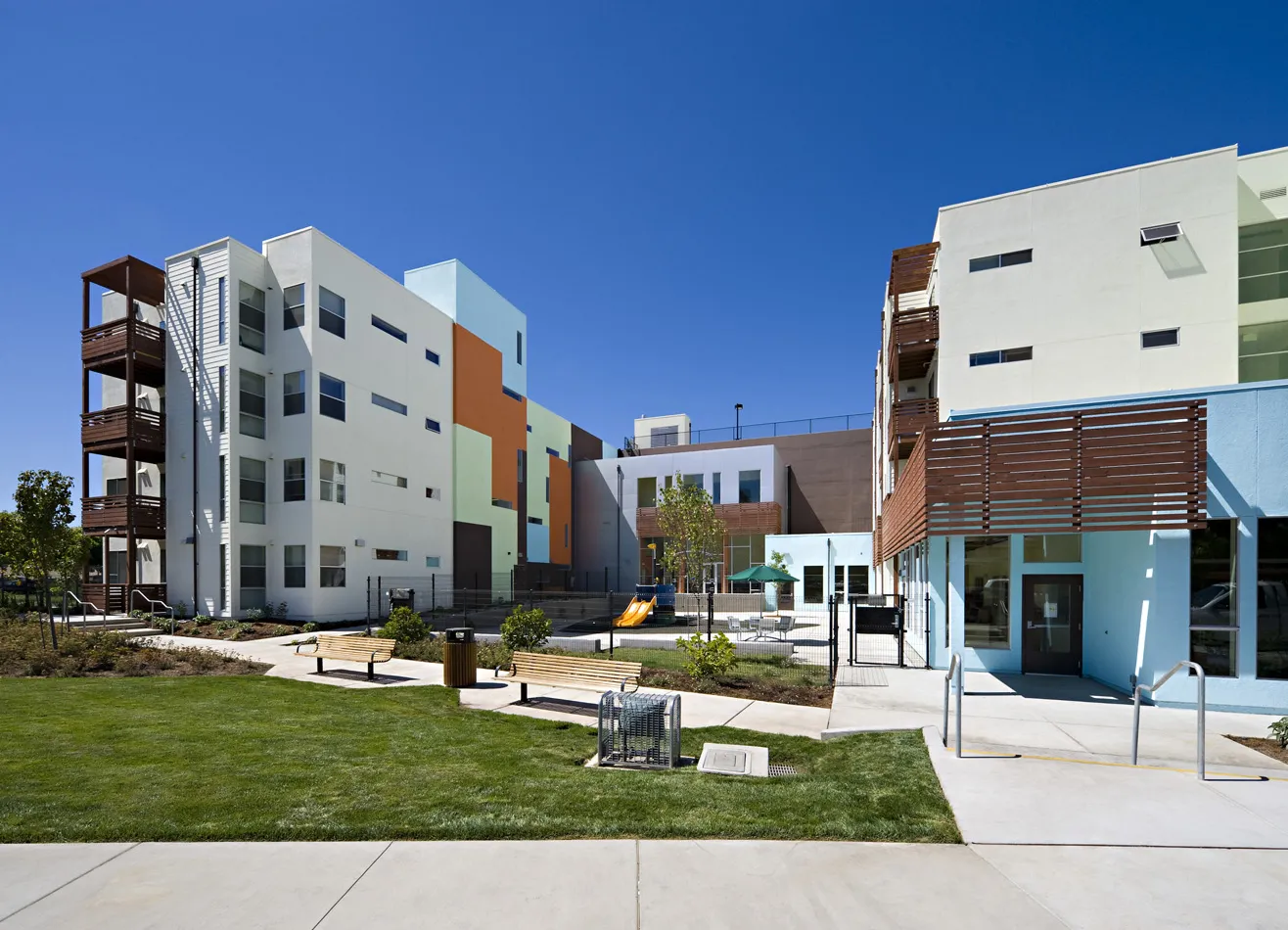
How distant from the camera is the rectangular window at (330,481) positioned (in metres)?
26.6

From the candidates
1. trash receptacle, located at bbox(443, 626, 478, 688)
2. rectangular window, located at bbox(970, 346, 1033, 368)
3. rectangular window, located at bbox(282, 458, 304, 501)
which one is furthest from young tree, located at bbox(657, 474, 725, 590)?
trash receptacle, located at bbox(443, 626, 478, 688)

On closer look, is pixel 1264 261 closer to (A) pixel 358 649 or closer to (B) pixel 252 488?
(A) pixel 358 649

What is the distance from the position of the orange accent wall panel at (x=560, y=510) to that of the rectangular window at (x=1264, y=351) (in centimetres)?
3582

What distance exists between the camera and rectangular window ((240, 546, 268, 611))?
25.7m

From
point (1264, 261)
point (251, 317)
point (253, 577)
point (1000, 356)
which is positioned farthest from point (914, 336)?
point (253, 577)

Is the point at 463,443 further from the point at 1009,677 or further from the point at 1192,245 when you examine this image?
the point at 1192,245

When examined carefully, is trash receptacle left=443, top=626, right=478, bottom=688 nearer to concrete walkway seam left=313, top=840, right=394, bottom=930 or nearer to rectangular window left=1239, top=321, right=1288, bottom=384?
concrete walkway seam left=313, top=840, right=394, bottom=930

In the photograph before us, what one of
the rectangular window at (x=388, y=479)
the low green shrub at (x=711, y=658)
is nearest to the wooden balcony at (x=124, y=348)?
the rectangular window at (x=388, y=479)

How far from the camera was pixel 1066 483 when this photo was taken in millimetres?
11922

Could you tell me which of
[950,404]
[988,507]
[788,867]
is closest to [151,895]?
[788,867]

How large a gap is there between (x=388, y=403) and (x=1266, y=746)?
3018cm

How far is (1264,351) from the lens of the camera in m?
20.8

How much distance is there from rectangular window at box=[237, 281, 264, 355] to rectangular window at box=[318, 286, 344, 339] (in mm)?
2558

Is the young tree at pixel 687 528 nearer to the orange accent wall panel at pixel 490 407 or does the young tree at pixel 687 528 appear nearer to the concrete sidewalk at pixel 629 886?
the orange accent wall panel at pixel 490 407
